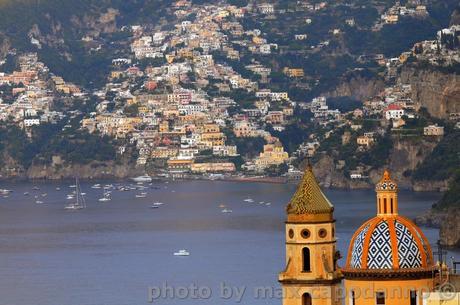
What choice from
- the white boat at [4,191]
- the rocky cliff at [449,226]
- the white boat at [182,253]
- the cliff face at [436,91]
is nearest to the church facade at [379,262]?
the rocky cliff at [449,226]

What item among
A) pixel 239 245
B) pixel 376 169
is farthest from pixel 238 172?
pixel 239 245

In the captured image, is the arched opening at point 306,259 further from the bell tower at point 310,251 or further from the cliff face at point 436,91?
the cliff face at point 436,91

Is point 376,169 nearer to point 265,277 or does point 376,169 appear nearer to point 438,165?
point 438,165

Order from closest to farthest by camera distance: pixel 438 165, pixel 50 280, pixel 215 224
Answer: pixel 50 280
pixel 215 224
pixel 438 165

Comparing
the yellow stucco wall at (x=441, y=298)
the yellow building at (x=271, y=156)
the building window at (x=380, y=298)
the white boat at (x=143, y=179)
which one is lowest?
the white boat at (x=143, y=179)

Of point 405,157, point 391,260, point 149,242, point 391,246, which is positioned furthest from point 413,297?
point 405,157

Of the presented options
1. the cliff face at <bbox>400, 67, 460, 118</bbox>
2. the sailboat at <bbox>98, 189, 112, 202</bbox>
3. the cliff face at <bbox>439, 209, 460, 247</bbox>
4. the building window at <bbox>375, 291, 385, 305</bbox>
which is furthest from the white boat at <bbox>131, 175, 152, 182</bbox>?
the building window at <bbox>375, 291, 385, 305</bbox>

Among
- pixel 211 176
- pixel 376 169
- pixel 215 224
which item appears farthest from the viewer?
pixel 211 176
